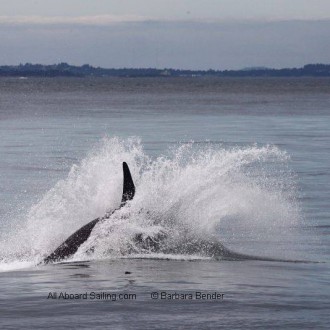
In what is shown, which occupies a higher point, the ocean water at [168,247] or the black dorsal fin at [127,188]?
the black dorsal fin at [127,188]

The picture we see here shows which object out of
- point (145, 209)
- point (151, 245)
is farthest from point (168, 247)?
point (145, 209)

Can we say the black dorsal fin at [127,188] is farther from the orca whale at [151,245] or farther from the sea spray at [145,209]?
the sea spray at [145,209]

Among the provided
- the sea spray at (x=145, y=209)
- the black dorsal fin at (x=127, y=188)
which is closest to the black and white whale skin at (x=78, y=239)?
the black dorsal fin at (x=127, y=188)

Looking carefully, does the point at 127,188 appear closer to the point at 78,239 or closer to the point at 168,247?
the point at 78,239

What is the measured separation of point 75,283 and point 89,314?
219 cm

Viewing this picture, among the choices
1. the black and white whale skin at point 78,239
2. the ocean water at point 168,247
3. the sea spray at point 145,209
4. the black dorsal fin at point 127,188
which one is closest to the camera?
the ocean water at point 168,247

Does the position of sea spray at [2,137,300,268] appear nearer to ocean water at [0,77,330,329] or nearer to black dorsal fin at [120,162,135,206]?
ocean water at [0,77,330,329]

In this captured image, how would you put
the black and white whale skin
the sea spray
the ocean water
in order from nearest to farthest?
1. the ocean water
2. the black and white whale skin
3. the sea spray

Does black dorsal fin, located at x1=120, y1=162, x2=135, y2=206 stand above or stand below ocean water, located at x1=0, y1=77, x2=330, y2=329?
above

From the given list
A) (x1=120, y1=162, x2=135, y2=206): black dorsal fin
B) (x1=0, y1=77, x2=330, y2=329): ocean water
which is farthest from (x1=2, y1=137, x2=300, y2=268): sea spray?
(x1=120, y1=162, x2=135, y2=206): black dorsal fin

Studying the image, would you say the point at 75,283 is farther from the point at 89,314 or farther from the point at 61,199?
the point at 61,199

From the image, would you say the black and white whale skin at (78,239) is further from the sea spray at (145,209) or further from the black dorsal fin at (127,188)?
the sea spray at (145,209)

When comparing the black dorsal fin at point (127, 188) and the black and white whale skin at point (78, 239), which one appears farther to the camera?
the black and white whale skin at point (78, 239)

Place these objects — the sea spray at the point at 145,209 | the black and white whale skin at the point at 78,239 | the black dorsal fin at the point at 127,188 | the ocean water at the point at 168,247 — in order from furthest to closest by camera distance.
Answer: the sea spray at the point at 145,209
the black and white whale skin at the point at 78,239
the black dorsal fin at the point at 127,188
the ocean water at the point at 168,247
